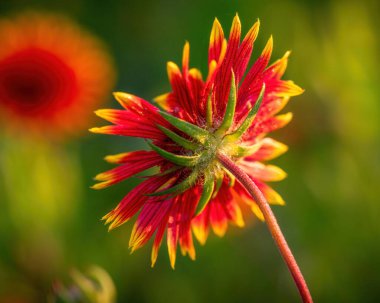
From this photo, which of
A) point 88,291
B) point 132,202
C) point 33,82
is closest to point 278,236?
point 132,202

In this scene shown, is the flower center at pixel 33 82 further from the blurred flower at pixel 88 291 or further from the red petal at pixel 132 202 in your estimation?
the red petal at pixel 132 202

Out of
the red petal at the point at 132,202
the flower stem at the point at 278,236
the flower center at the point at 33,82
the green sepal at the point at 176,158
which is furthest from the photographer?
the flower center at the point at 33,82

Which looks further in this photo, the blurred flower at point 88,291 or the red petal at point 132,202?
the blurred flower at point 88,291

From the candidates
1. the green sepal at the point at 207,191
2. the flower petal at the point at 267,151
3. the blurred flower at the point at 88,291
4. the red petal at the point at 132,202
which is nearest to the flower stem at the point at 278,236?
the green sepal at the point at 207,191

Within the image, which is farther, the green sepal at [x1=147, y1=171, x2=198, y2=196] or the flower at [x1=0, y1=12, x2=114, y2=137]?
the flower at [x1=0, y1=12, x2=114, y2=137]

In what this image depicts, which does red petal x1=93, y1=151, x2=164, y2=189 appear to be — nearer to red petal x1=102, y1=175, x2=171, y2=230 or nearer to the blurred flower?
red petal x1=102, y1=175, x2=171, y2=230

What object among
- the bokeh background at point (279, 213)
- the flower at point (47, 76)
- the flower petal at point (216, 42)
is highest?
the flower at point (47, 76)

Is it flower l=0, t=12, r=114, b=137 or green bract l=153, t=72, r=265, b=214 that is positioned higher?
flower l=0, t=12, r=114, b=137

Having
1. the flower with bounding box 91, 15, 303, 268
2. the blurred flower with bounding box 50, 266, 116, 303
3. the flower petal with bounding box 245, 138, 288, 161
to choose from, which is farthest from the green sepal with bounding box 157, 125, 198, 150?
the blurred flower with bounding box 50, 266, 116, 303
